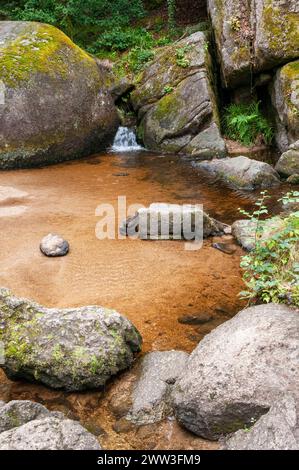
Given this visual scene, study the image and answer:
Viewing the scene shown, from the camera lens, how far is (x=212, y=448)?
3047 millimetres

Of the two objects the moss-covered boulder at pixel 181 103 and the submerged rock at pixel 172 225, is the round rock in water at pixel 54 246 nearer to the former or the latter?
the submerged rock at pixel 172 225

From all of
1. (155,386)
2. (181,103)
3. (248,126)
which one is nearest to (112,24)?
(181,103)

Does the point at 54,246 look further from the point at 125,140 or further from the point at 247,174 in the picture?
the point at 125,140

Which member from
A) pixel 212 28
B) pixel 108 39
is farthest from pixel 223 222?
pixel 108 39

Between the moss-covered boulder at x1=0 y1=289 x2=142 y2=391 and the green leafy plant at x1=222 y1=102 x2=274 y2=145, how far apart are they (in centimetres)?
810

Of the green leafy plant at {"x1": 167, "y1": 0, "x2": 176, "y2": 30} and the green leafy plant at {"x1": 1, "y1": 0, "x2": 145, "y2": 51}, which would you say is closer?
the green leafy plant at {"x1": 1, "y1": 0, "x2": 145, "y2": 51}

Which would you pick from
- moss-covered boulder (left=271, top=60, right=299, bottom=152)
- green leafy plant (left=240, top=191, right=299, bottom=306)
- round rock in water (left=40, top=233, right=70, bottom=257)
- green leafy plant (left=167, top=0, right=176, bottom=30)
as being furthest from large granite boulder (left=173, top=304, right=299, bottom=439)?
green leafy plant (left=167, top=0, right=176, bottom=30)

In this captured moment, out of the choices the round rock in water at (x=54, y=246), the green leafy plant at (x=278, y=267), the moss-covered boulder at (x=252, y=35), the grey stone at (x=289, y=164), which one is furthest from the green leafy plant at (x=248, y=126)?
the round rock in water at (x=54, y=246)

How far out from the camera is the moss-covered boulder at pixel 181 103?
425 inches

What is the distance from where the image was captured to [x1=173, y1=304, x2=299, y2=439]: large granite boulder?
3033 mm

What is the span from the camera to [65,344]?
369 centimetres

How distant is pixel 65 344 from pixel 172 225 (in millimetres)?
3220

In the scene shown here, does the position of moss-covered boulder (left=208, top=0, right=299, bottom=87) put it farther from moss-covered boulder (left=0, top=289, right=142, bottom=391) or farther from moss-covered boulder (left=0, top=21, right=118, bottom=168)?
moss-covered boulder (left=0, top=289, right=142, bottom=391)

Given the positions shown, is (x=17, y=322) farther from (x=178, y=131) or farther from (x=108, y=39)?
(x=108, y=39)
